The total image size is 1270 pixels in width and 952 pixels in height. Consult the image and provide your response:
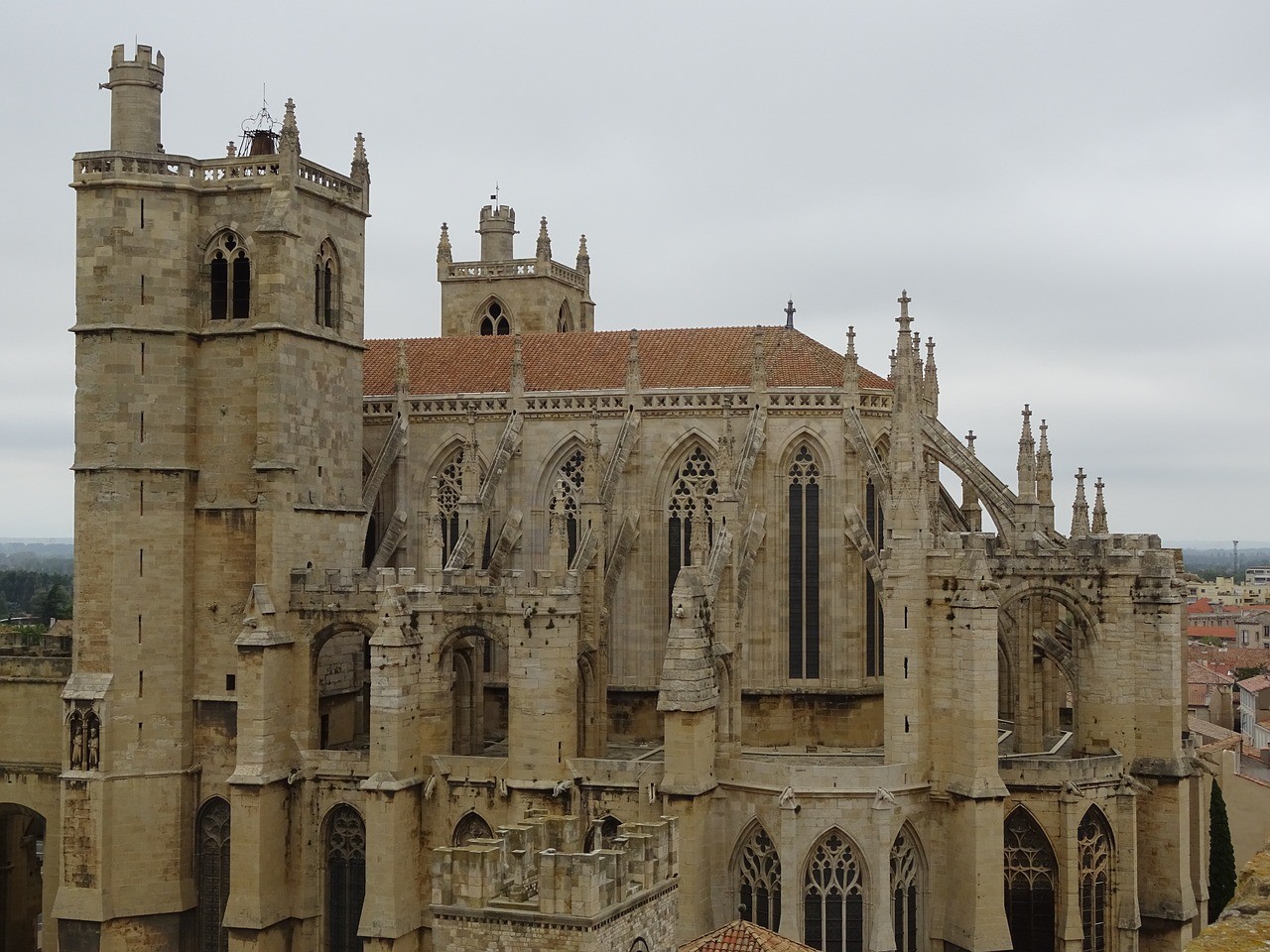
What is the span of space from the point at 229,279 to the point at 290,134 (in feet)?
14.0

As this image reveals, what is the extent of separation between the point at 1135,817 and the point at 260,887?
22029mm

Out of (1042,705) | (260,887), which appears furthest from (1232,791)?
(260,887)

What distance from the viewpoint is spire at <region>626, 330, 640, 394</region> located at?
Answer: 43.4 meters

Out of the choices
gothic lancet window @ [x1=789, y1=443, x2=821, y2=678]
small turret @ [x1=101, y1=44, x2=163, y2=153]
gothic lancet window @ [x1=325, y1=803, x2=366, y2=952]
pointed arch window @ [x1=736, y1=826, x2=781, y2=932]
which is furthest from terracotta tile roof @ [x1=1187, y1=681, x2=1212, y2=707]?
small turret @ [x1=101, y1=44, x2=163, y2=153]

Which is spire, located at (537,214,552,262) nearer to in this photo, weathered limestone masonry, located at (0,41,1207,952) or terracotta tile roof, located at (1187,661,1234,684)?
weathered limestone masonry, located at (0,41,1207,952)

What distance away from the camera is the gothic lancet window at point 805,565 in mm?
41750

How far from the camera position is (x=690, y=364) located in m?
44.7

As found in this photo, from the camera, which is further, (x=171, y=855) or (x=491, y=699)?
(x=491, y=699)

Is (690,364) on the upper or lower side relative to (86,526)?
upper

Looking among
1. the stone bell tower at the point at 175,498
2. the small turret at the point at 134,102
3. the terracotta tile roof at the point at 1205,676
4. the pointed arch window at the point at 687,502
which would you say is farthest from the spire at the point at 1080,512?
the terracotta tile roof at the point at 1205,676

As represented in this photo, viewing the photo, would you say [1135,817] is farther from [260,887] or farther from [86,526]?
[86,526]

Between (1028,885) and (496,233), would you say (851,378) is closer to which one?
(1028,885)

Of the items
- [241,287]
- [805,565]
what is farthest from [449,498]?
[805,565]

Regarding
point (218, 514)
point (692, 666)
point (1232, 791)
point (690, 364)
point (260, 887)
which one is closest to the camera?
point (692, 666)
